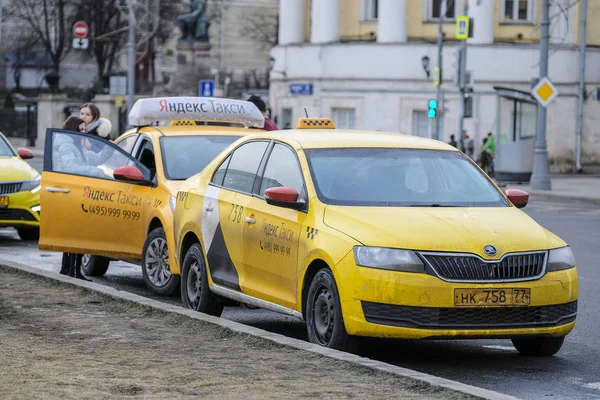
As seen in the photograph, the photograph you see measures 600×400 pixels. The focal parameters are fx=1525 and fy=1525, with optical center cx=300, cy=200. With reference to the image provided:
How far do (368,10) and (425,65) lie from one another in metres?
5.90

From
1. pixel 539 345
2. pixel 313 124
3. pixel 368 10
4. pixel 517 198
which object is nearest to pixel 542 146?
pixel 368 10

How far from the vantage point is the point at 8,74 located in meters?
107

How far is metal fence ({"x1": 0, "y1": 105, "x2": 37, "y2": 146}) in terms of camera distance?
74.6 m

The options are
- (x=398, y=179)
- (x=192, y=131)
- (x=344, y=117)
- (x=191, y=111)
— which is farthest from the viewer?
(x=344, y=117)

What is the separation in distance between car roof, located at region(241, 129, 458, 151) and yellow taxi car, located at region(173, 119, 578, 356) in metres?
0.01

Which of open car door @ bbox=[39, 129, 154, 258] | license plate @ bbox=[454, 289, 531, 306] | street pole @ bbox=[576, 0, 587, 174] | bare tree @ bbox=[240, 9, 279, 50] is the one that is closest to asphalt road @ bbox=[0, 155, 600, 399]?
license plate @ bbox=[454, 289, 531, 306]

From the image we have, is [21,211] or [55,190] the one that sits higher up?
[55,190]

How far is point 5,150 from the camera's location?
20.2 metres

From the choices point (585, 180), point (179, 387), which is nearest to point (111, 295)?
point (179, 387)

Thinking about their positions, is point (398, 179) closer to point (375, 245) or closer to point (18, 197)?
point (375, 245)

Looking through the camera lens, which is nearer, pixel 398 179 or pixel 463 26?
pixel 398 179

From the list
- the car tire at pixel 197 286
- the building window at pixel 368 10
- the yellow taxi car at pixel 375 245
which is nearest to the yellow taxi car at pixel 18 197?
the car tire at pixel 197 286

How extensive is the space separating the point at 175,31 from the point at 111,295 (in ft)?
304

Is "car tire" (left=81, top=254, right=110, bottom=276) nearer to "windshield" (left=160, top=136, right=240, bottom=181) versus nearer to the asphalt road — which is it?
the asphalt road
